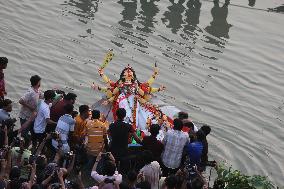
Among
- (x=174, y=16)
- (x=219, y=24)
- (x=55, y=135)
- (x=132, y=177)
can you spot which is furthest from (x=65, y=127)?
(x=219, y=24)

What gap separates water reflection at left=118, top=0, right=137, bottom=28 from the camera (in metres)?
25.8

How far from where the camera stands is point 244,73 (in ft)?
76.3

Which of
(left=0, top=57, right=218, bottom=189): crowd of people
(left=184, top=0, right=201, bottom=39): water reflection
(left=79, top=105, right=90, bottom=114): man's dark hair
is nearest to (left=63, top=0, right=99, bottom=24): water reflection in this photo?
(left=184, top=0, right=201, bottom=39): water reflection

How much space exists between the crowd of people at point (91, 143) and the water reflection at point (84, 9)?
37.9 feet

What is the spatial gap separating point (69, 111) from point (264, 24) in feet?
55.9

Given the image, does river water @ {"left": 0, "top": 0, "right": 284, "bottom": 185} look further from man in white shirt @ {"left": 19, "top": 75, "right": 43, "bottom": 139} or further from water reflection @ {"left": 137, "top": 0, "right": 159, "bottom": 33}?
man in white shirt @ {"left": 19, "top": 75, "right": 43, "bottom": 139}

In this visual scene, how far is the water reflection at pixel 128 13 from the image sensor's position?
25.8m

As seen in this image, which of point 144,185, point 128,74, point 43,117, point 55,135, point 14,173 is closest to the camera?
point 14,173

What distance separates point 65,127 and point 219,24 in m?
15.7

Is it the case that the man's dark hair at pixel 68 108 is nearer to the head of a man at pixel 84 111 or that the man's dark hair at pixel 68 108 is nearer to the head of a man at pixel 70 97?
the head of a man at pixel 84 111

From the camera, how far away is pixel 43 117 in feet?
46.2

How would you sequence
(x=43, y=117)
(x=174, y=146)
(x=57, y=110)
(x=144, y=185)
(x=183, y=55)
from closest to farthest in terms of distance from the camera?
1. (x=144, y=185)
2. (x=174, y=146)
3. (x=43, y=117)
4. (x=57, y=110)
5. (x=183, y=55)

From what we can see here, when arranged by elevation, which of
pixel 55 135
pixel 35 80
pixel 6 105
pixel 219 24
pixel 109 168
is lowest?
pixel 219 24

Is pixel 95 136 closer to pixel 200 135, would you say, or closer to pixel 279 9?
pixel 200 135
